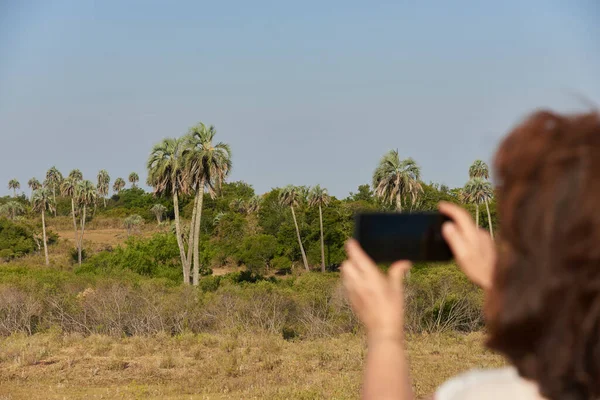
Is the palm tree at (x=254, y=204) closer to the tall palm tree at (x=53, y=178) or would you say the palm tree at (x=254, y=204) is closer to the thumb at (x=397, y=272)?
the tall palm tree at (x=53, y=178)

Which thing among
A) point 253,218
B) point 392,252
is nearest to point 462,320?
point 392,252

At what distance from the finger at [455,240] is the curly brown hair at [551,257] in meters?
0.13

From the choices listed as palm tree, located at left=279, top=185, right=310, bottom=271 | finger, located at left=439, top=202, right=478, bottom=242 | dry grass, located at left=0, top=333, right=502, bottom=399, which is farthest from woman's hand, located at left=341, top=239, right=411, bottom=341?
palm tree, located at left=279, top=185, right=310, bottom=271

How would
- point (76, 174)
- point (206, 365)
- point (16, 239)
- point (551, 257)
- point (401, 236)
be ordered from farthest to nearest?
1. point (76, 174)
2. point (16, 239)
3. point (206, 365)
4. point (401, 236)
5. point (551, 257)

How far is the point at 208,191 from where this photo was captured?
1545 inches

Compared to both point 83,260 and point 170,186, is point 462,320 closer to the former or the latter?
point 170,186

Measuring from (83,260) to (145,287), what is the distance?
40925 millimetres

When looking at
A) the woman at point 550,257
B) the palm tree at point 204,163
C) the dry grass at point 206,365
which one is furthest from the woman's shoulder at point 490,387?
the palm tree at point 204,163

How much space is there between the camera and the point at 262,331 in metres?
22.5

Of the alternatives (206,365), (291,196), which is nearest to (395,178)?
(291,196)

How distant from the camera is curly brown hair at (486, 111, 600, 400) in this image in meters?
0.94

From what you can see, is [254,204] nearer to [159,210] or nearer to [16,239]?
[159,210]

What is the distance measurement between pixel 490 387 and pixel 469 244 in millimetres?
231

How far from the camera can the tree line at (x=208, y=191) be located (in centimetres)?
3888
